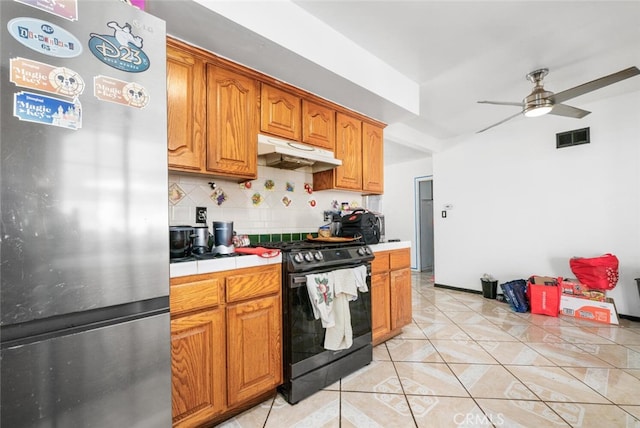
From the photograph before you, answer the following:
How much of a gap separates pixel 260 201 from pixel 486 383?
213cm

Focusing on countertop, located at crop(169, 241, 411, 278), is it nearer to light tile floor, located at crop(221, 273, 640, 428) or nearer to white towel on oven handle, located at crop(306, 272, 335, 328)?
white towel on oven handle, located at crop(306, 272, 335, 328)

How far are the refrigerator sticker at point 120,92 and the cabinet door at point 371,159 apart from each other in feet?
7.01

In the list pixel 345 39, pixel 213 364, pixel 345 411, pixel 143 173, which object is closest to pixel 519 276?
pixel 345 411

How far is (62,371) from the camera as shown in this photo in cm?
86

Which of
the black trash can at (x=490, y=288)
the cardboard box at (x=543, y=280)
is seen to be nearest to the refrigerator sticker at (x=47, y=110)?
the cardboard box at (x=543, y=280)

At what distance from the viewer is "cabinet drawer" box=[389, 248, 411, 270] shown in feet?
8.31

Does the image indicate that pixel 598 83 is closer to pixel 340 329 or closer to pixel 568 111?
pixel 568 111

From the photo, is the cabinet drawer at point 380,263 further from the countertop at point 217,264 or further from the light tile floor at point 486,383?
the countertop at point 217,264

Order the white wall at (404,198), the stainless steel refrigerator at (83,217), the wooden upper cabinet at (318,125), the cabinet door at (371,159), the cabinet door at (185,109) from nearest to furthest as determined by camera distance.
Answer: the stainless steel refrigerator at (83,217), the cabinet door at (185,109), the wooden upper cabinet at (318,125), the cabinet door at (371,159), the white wall at (404,198)

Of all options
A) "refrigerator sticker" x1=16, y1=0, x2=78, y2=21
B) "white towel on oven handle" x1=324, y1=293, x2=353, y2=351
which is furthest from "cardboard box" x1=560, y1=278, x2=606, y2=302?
"refrigerator sticker" x1=16, y1=0, x2=78, y2=21

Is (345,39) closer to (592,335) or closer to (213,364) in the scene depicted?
(213,364)

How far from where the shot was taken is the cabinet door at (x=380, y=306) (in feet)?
7.63

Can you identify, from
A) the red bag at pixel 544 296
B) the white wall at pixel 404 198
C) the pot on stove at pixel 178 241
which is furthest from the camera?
the white wall at pixel 404 198

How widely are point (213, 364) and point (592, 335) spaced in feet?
11.2
